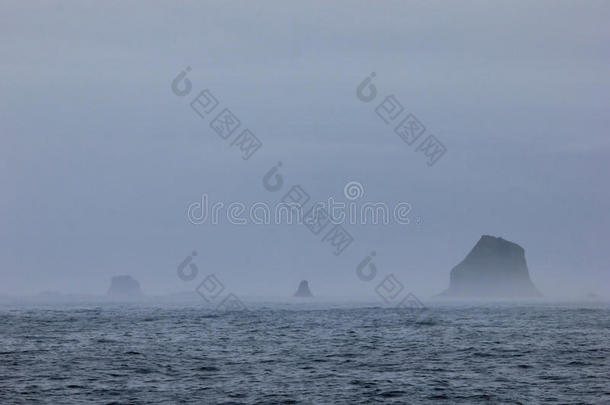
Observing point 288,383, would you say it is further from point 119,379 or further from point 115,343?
point 115,343

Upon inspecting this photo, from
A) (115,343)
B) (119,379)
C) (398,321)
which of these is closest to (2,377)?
(119,379)

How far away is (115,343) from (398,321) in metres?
46.0

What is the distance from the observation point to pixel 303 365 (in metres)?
56.1

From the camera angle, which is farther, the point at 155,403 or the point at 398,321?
the point at 398,321

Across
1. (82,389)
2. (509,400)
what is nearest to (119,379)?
Result: (82,389)

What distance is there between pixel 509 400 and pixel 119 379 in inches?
837

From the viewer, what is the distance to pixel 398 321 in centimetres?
10738

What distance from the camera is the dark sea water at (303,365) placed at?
43719mm

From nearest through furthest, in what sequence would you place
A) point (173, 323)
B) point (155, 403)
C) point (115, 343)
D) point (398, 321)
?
point (155, 403) → point (115, 343) → point (173, 323) → point (398, 321)

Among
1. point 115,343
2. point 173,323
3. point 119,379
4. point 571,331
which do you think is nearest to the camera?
point 119,379

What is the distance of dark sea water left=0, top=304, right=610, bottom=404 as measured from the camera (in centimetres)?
4372

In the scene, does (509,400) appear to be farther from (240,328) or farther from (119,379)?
(240,328)

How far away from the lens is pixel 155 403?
4122cm

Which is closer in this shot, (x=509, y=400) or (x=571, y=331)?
(x=509, y=400)
